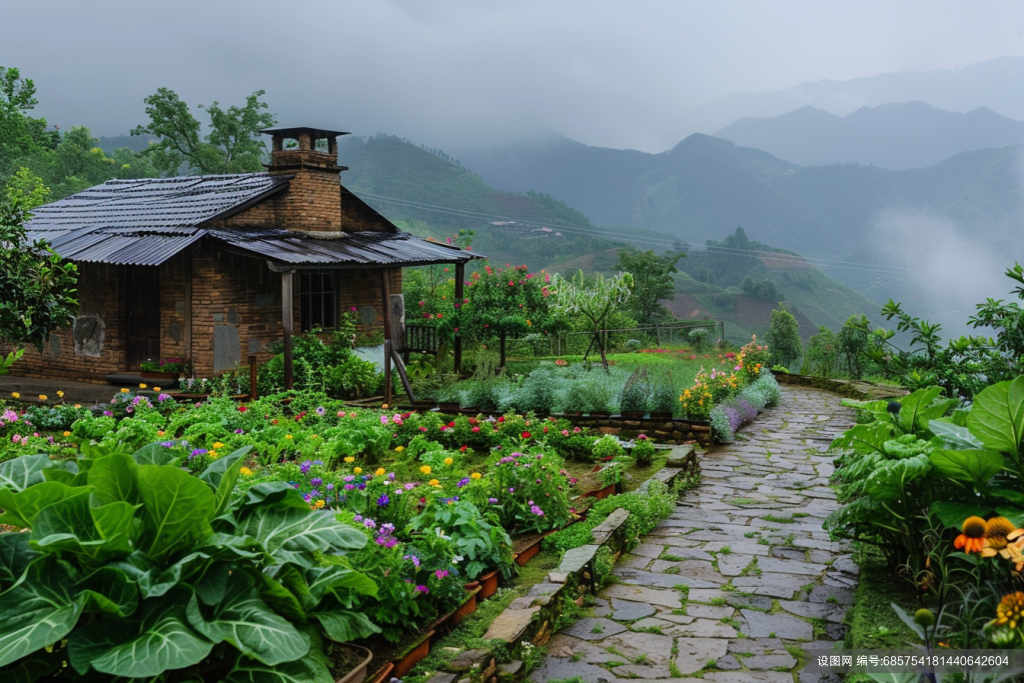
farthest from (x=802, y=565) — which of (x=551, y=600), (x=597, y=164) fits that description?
(x=597, y=164)

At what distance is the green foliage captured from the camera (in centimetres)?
478

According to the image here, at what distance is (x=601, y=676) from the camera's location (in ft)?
11.9

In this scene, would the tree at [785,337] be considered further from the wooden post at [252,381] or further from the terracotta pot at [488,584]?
the terracotta pot at [488,584]

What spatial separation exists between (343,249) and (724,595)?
9.74 m

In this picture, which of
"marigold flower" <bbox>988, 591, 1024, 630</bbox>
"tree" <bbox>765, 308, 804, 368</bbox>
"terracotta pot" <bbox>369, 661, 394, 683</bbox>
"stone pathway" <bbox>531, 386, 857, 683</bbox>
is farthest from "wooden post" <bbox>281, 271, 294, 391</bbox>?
"tree" <bbox>765, 308, 804, 368</bbox>

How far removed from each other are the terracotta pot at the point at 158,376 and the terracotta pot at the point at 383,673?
1065 centimetres

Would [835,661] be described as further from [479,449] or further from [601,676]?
[479,449]

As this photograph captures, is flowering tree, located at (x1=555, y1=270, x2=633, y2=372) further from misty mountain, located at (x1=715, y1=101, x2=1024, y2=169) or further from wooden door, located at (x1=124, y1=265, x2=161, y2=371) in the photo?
misty mountain, located at (x1=715, y1=101, x2=1024, y2=169)

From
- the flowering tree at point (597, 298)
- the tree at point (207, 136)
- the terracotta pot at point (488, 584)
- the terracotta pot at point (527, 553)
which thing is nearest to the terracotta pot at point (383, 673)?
the terracotta pot at point (488, 584)

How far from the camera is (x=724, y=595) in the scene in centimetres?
467

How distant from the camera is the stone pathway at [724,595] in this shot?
3758 mm

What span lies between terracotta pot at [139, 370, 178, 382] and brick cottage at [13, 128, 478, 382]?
0.40 meters

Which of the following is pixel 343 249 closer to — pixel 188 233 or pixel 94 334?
pixel 188 233

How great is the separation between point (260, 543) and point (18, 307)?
3.13 meters
